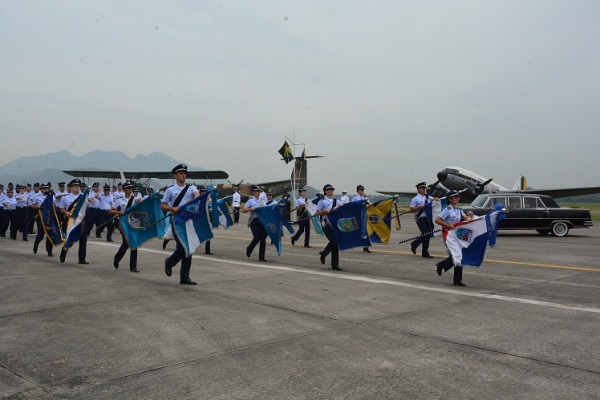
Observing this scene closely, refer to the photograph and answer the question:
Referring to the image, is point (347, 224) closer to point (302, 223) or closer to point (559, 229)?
point (302, 223)

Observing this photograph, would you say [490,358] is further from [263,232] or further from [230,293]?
[263,232]

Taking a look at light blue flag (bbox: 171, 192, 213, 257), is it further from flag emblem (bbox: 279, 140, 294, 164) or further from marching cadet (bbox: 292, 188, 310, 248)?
flag emblem (bbox: 279, 140, 294, 164)

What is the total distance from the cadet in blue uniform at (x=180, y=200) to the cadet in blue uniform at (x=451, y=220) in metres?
4.48

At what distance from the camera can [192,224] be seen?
8.98m

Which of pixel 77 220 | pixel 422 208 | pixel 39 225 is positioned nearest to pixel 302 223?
pixel 422 208

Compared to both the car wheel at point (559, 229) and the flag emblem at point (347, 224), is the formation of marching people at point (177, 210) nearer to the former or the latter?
the flag emblem at point (347, 224)

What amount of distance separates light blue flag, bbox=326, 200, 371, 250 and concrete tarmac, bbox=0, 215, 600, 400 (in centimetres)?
136

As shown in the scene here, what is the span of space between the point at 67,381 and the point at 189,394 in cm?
111

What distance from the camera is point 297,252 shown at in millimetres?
14953

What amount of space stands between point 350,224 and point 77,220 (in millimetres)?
6137

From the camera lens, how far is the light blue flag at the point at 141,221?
1051cm

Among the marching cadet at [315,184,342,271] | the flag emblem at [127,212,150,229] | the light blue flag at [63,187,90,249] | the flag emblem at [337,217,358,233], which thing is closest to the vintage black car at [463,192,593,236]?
the flag emblem at [337,217,358,233]

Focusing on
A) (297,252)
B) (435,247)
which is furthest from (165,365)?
(435,247)

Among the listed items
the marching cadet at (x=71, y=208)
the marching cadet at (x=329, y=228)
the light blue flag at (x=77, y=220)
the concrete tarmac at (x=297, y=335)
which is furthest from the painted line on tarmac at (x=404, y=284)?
the light blue flag at (x=77, y=220)
